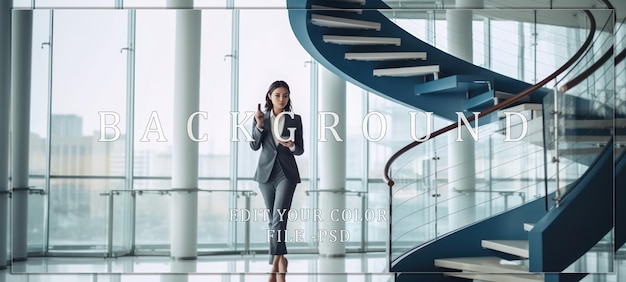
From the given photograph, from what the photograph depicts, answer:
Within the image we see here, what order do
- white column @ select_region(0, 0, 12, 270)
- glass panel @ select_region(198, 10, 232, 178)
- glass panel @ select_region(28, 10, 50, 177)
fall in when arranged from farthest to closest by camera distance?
1. white column @ select_region(0, 0, 12, 270)
2. glass panel @ select_region(28, 10, 50, 177)
3. glass panel @ select_region(198, 10, 232, 178)

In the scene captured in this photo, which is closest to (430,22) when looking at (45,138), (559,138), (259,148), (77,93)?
(559,138)

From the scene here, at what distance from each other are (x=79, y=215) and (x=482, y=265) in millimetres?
3018

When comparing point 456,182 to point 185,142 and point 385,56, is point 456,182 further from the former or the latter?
point 185,142

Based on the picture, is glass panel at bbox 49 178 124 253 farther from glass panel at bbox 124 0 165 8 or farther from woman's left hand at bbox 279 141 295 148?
glass panel at bbox 124 0 165 8

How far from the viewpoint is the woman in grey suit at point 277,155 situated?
4.96 m

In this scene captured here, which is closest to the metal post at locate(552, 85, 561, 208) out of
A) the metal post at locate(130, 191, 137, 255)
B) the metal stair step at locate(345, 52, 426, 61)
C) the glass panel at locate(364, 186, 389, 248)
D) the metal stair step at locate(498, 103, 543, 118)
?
the metal stair step at locate(498, 103, 543, 118)

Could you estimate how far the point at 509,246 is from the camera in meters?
4.88

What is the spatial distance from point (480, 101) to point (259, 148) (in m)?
1.62

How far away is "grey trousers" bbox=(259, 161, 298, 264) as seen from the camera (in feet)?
16.3

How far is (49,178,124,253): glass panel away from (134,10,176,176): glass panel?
0.56 meters

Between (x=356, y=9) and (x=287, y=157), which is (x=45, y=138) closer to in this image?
(x=287, y=157)

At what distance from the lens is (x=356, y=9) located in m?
5.40

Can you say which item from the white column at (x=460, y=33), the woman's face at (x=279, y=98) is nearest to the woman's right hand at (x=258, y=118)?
the woman's face at (x=279, y=98)

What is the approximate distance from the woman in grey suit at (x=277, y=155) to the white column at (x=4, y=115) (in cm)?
245
